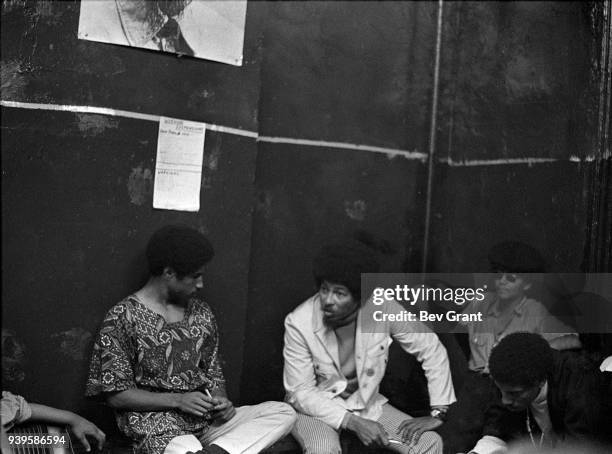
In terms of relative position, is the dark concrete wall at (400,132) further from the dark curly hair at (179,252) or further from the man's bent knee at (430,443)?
the man's bent knee at (430,443)

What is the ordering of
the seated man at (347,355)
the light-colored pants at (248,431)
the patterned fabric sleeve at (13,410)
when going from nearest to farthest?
the patterned fabric sleeve at (13,410), the light-colored pants at (248,431), the seated man at (347,355)

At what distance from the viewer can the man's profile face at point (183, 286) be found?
3768 mm

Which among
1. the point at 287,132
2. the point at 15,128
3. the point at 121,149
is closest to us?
the point at 15,128

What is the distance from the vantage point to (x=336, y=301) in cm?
404

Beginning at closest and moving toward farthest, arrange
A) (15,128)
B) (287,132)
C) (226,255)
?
(15,128) → (226,255) → (287,132)

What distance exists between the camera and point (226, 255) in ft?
14.2

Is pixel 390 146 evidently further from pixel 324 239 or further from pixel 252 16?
pixel 252 16

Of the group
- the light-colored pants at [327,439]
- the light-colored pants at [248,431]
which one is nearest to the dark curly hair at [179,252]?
the light-colored pants at [248,431]

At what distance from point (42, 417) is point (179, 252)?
0.93 meters

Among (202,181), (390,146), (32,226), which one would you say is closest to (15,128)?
(32,226)

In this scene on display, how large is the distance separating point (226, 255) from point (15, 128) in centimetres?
124

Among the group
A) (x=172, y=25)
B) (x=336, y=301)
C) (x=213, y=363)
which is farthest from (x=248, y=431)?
(x=172, y=25)

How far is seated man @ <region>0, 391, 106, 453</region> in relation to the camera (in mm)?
3373

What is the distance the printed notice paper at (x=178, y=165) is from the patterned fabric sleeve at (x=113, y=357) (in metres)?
0.71
